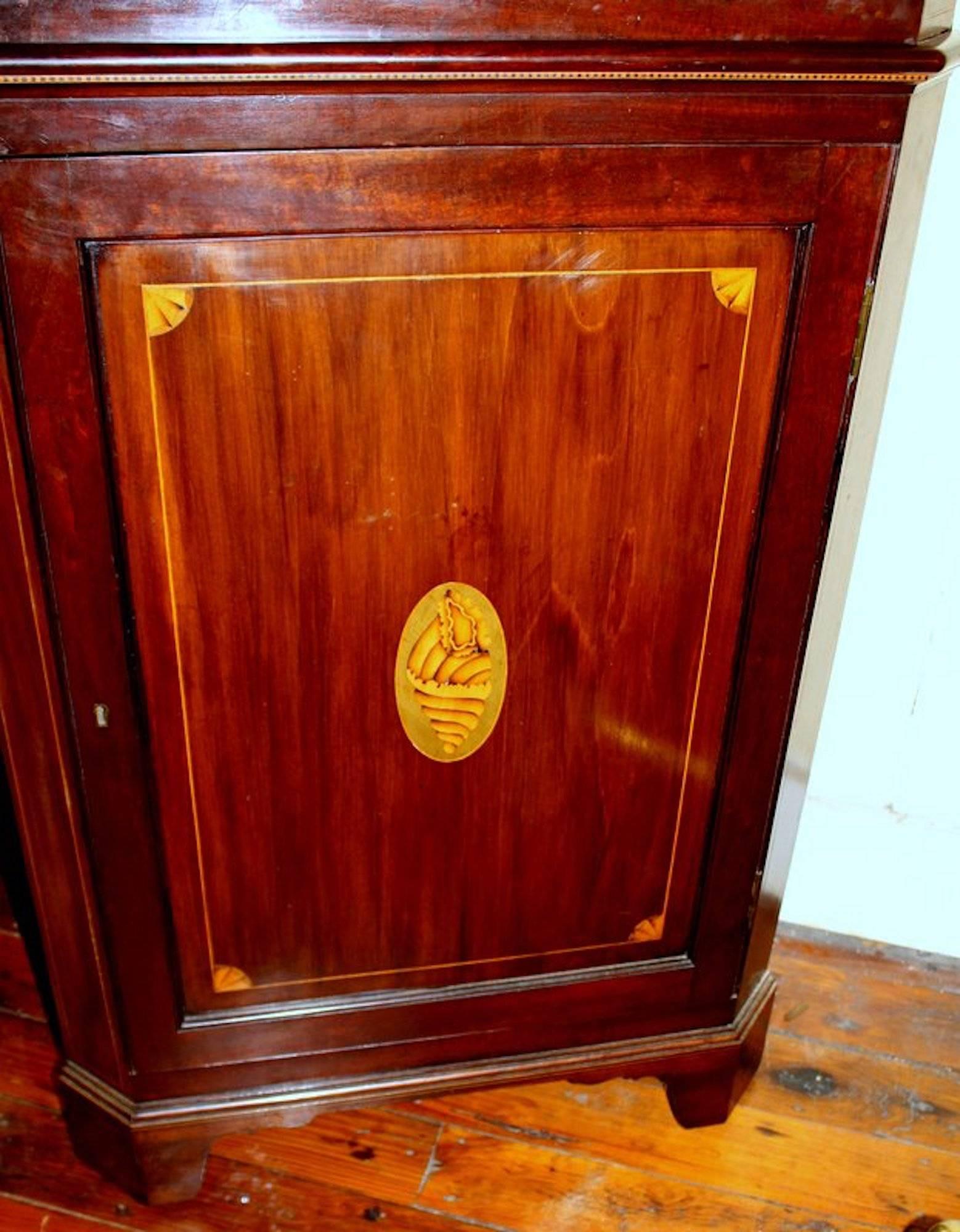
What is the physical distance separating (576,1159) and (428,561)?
73 centimetres

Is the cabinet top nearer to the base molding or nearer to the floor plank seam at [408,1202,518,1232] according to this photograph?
the base molding

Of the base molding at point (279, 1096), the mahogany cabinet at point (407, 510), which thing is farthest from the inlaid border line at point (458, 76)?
the base molding at point (279, 1096)

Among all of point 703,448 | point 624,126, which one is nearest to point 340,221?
point 624,126

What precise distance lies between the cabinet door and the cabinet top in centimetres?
7

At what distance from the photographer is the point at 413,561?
841mm

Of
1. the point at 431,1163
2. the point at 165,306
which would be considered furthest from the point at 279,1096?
the point at 165,306

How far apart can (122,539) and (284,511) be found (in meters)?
0.12

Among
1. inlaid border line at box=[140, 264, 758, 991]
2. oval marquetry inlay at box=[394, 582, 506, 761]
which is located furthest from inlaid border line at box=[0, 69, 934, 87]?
oval marquetry inlay at box=[394, 582, 506, 761]

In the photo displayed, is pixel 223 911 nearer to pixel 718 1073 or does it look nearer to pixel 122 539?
pixel 122 539

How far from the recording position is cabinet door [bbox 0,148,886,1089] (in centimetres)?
73

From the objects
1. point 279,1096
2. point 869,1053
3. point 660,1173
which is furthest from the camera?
point 869,1053

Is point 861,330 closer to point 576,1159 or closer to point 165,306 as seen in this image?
point 165,306

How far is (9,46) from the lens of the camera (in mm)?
644

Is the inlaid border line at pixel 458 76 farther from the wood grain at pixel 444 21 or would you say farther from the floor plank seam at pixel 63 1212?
the floor plank seam at pixel 63 1212
